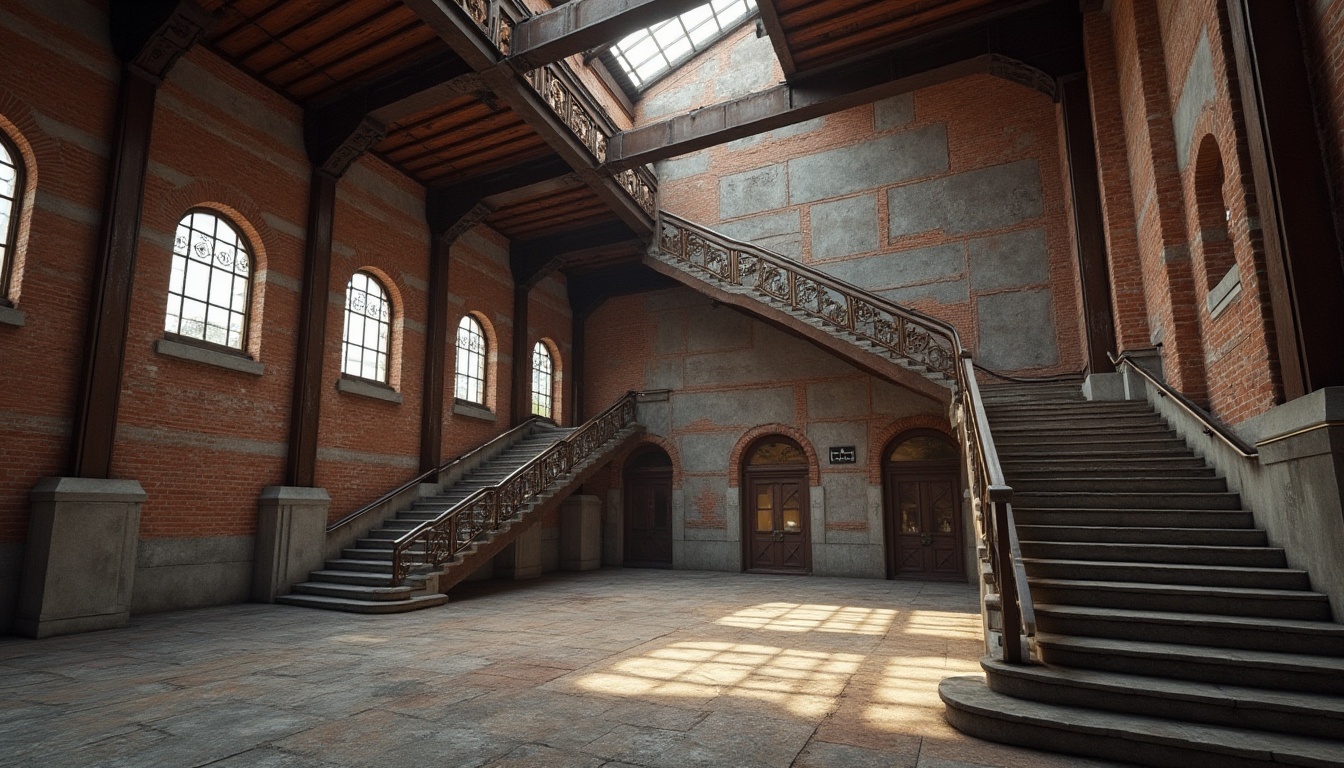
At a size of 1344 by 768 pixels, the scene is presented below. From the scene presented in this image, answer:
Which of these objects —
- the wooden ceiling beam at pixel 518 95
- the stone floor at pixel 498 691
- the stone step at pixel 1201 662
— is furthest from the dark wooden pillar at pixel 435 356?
the stone step at pixel 1201 662

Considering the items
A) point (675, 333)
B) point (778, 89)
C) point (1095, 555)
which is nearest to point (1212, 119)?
point (1095, 555)

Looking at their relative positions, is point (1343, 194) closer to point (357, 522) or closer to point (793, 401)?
point (793, 401)

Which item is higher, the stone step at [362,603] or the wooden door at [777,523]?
the wooden door at [777,523]

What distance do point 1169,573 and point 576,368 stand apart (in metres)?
12.8

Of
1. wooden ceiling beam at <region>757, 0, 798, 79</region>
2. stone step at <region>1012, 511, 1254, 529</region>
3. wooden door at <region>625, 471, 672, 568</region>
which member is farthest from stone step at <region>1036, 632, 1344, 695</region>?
wooden door at <region>625, 471, 672, 568</region>

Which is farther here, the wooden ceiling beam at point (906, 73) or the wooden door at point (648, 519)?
the wooden door at point (648, 519)

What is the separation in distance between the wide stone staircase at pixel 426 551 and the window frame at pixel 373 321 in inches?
84.5

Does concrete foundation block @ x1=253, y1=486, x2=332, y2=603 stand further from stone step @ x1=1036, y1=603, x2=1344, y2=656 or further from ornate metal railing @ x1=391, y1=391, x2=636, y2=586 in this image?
stone step @ x1=1036, y1=603, x2=1344, y2=656

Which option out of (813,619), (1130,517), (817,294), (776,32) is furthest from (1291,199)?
(817,294)

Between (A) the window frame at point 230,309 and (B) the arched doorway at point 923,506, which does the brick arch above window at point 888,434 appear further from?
(A) the window frame at point 230,309

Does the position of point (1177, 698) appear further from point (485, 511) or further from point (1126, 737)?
point (485, 511)

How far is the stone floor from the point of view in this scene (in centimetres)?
368

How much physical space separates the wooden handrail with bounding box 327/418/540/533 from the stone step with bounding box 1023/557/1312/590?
8.82 metres

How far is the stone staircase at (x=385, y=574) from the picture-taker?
861 centimetres
